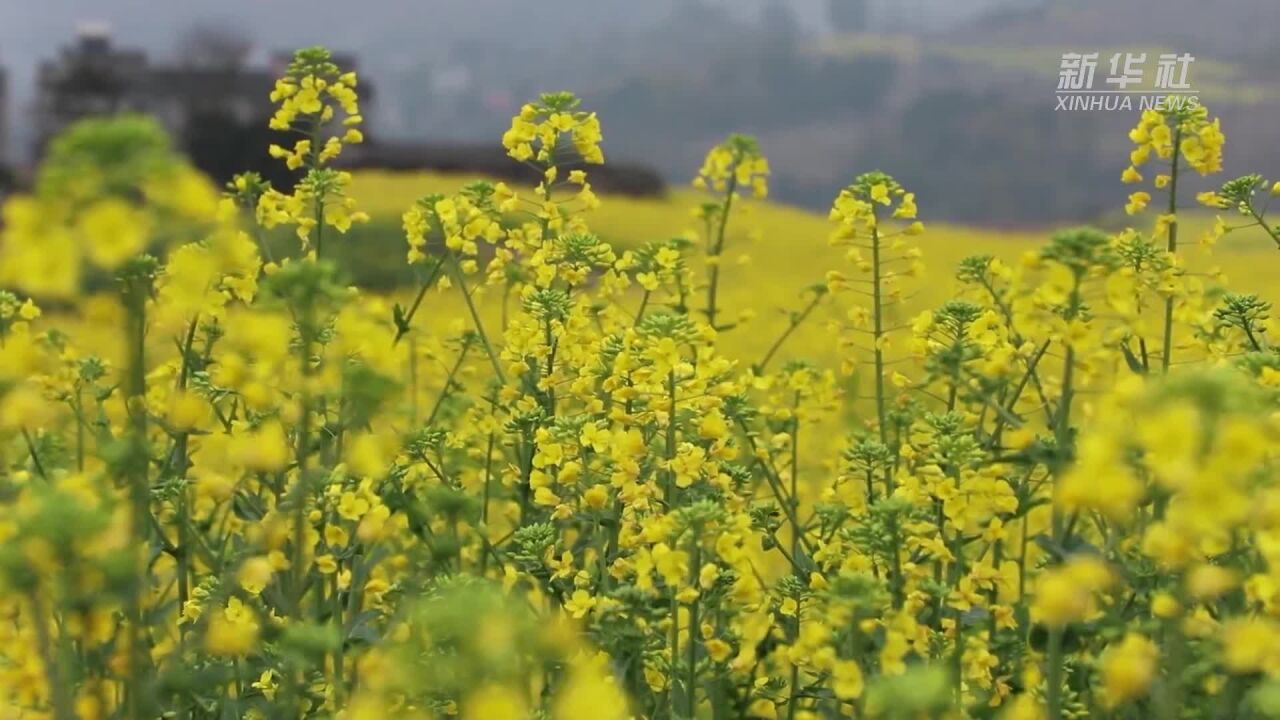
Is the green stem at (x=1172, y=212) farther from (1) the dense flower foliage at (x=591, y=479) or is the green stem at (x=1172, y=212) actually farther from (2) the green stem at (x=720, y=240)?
(2) the green stem at (x=720, y=240)

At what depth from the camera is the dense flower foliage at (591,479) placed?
1504 millimetres

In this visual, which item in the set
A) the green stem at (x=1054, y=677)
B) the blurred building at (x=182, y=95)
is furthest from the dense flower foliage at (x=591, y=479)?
the blurred building at (x=182, y=95)

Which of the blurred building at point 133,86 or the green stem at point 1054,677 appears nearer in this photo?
the green stem at point 1054,677

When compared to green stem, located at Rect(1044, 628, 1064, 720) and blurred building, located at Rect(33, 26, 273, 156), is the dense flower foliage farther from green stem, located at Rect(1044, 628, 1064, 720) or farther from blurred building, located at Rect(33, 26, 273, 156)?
blurred building, located at Rect(33, 26, 273, 156)

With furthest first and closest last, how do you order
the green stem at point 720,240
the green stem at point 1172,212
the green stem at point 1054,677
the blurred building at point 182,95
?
the blurred building at point 182,95
the green stem at point 720,240
the green stem at point 1172,212
the green stem at point 1054,677

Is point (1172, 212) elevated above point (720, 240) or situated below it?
above

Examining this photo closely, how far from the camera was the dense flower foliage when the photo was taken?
150 centimetres

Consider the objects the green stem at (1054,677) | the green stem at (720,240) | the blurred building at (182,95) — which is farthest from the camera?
the blurred building at (182,95)

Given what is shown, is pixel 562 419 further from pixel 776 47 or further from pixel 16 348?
pixel 776 47

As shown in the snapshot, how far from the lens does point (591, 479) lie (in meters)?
2.81

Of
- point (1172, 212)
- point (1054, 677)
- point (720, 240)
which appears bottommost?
point (1054, 677)

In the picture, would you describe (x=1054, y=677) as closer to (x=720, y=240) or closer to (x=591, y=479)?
(x=591, y=479)

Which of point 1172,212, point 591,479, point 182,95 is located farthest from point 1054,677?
point 182,95

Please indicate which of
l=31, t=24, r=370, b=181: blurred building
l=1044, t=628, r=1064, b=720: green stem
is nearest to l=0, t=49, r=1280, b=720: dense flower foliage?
l=1044, t=628, r=1064, b=720: green stem
